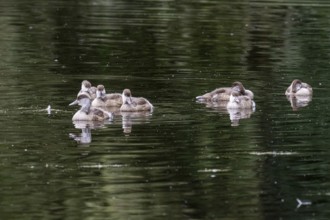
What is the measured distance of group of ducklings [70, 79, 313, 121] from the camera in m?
Result: 23.0

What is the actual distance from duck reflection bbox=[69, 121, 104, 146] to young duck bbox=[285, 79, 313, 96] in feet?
15.8

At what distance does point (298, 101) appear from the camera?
25141 millimetres

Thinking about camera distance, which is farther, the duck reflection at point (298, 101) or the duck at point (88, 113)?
the duck reflection at point (298, 101)

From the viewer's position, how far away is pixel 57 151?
19484mm

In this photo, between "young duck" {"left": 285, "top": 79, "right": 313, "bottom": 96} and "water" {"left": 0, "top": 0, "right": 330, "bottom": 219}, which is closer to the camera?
"water" {"left": 0, "top": 0, "right": 330, "bottom": 219}

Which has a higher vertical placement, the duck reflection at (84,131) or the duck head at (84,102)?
the duck head at (84,102)

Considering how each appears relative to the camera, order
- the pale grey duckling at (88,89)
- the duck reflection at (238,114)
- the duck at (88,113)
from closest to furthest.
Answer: the duck at (88,113)
the duck reflection at (238,114)
the pale grey duckling at (88,89)

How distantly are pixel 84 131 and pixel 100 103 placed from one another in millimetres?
2706

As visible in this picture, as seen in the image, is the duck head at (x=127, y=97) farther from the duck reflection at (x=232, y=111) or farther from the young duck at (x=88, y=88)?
the duck reflection at (x=232, y=111)

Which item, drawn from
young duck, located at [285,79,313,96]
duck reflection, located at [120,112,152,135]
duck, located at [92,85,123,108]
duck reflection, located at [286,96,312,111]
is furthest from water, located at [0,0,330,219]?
duck, located at [92,85,123,108]

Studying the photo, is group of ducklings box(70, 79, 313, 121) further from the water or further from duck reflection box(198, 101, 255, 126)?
the water

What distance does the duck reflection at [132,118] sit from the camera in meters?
22.4

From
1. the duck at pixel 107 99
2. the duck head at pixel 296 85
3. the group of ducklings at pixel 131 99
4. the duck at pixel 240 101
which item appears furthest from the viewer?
the duck head at pixel 296 85

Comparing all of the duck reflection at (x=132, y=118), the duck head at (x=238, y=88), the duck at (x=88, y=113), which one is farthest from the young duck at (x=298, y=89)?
the duck at (x=88, y=113)
